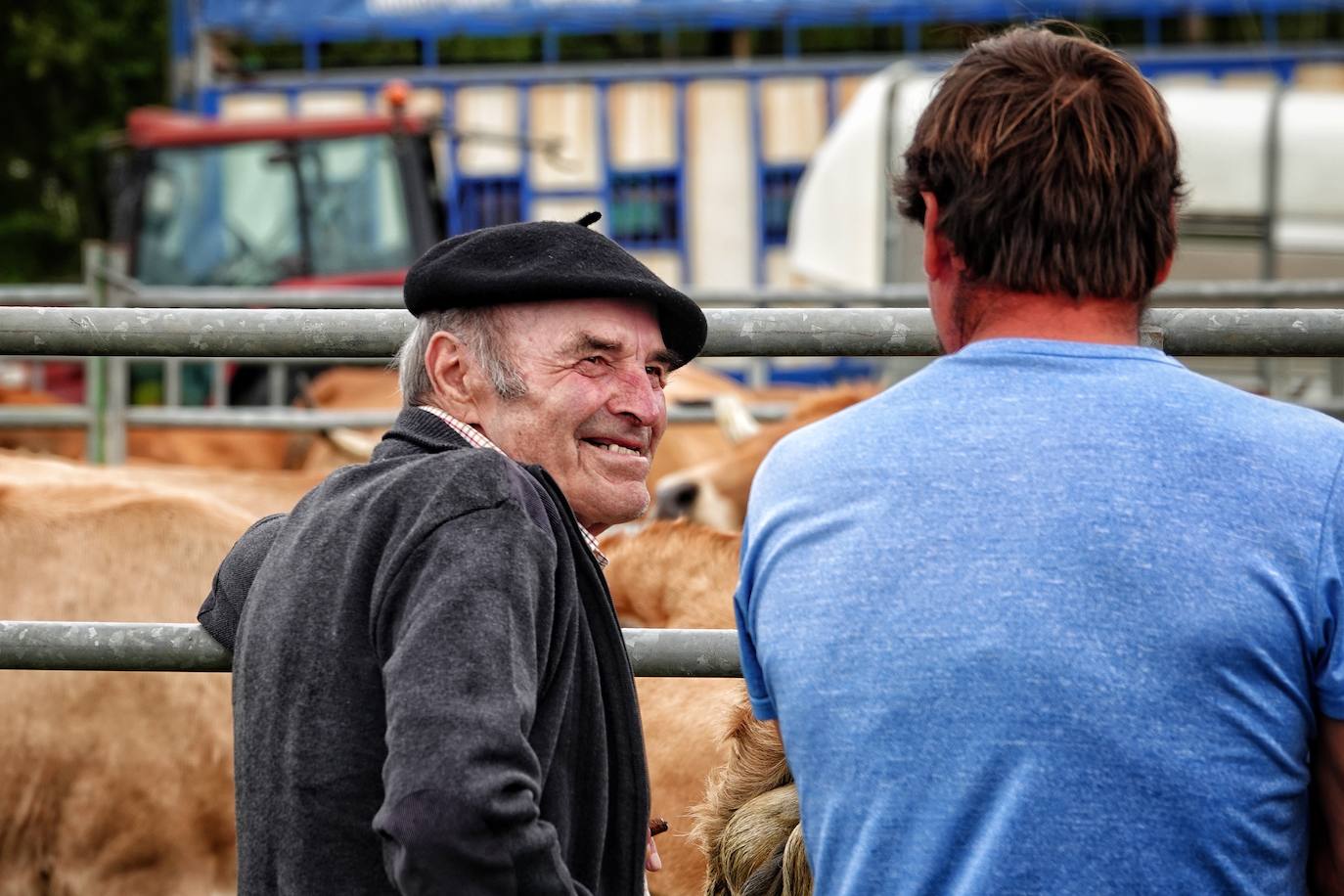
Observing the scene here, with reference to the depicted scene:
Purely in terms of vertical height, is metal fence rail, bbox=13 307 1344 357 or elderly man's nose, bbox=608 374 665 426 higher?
metal fence rail, bbox=13 307 1344 357

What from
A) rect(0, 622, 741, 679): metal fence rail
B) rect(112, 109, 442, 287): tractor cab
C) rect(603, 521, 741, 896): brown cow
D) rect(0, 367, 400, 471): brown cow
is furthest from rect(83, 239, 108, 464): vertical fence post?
rect(0, 622, 741, 679): metal fence rail

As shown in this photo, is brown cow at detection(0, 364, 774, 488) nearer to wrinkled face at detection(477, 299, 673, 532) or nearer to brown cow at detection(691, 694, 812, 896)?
brown cow at detection(691, 694, 812, 896)

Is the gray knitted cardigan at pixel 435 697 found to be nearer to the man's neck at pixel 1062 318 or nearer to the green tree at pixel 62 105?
the man's neck at pixel 1062 318

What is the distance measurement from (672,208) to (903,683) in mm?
12951

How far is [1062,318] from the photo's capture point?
1.43m

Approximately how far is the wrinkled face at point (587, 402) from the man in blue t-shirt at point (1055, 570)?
16.1 inches

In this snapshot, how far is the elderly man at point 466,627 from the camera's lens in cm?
135

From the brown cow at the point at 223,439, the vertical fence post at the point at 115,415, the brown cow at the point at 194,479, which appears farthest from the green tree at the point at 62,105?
the brown cow at the point at 194,479

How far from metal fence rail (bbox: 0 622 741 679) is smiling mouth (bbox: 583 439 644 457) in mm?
243

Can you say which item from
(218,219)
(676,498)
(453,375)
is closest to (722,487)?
(676,498)

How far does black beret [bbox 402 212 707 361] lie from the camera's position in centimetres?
174

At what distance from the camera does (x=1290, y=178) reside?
28.2 ft

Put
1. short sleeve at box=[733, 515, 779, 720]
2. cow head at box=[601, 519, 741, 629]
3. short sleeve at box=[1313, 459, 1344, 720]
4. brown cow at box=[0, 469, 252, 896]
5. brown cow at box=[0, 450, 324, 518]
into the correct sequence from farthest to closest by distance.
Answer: brown cow at box=[0, 450, 324, 518] < brown cow at box=[0, 469, 252, 896] < cow head at box=[601, 519, 741, 629] < short sleeve at box=[733, 515, 779, 720] < short sleeve at box=[1313, 459, 1344, 720]

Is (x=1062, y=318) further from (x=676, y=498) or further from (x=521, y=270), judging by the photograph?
(x=676, y=498)
